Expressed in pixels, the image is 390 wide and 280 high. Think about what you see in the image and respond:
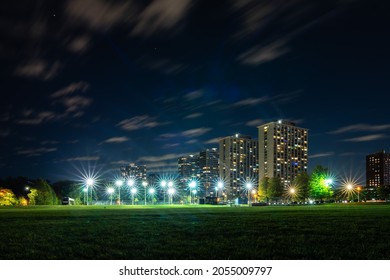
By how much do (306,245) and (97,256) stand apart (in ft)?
19.3

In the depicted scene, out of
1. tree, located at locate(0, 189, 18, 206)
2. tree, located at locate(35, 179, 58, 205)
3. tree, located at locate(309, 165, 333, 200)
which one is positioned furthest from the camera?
tree, located at locate(35, 179, 58, 205)

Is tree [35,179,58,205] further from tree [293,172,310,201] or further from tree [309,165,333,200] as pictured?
tree [293,172,310,201]

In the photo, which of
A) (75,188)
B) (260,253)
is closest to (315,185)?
(75,188)

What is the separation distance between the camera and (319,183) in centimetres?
9675

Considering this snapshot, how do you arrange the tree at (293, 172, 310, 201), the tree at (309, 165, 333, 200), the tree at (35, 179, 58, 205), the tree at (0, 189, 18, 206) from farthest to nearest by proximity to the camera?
the tree at (293, 172, 310, 201)
the tree at (35, 179, 58, 205)
the tree at (309, 165, 333, 200)
the tree at (0, 189, 18, 206)

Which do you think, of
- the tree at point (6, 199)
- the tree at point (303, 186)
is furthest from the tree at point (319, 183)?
the tree at point (6, 199)

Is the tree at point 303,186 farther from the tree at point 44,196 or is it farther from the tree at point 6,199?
the tree at point 6,199

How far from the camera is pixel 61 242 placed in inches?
540

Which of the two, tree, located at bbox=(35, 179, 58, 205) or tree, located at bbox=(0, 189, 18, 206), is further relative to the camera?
tree, located at bbox=(35, 179, 58, 205)

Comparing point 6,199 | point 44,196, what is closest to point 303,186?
point 44,196

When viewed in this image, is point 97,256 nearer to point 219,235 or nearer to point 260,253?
point 260,253

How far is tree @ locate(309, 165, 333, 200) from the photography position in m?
96.5

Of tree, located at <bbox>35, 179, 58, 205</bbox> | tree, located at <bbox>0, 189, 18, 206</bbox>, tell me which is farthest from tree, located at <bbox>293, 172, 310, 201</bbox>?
tree, located at <bbox>0, 189, 18, 206</bbox>
